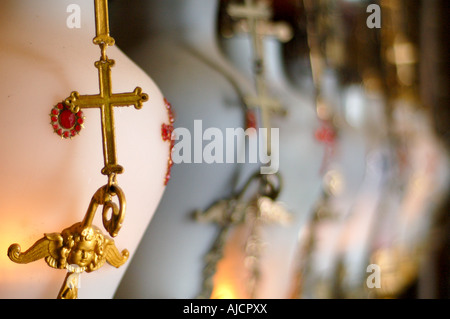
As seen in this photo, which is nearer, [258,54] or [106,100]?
[106,100]

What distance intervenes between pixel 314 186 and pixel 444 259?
798mm

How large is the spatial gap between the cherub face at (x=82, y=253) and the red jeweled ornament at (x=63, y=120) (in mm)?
62

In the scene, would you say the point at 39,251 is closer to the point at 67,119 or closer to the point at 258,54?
the point at 67,119

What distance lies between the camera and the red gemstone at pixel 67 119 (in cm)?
38

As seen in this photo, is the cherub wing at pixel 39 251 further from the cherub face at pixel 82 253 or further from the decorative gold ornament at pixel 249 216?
the decorative gold ornament at pixel 249 216

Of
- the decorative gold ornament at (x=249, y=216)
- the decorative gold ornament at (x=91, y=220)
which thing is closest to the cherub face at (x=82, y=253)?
the decorative gold ornament at (x=91, y=220)

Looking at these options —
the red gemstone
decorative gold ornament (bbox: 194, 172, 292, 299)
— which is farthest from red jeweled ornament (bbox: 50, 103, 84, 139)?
decorative gold ornament (bbox: 194, 172, 292, 299)

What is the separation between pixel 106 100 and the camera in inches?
15.0

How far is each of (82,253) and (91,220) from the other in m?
0.02

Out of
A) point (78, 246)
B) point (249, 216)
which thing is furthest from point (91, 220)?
point (249, 216)

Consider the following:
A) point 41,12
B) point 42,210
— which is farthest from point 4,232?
point 41,12

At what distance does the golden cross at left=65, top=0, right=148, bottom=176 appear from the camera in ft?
1.24

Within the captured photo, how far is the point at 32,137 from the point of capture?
14.7 inches

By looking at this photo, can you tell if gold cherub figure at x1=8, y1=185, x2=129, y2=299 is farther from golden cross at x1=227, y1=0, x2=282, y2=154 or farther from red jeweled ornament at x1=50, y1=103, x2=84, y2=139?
golden cross at x1=227, y1=0, x2=282, y2=154
